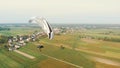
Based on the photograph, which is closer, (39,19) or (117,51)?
(39,19)

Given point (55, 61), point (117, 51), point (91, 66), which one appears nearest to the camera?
point (91, 66)

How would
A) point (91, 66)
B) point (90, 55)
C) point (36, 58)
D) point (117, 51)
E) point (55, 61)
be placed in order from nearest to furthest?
point (91, 66) < point (55, 61) < point (36, 58) < point (90, 55) < point (117, 51)

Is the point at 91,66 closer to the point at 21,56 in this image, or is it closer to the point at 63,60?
the point at 63,60

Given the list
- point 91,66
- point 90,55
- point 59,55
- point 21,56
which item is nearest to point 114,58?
point 90,55

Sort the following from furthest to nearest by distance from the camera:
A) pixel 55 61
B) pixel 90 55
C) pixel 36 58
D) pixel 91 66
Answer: pixel 90 55
pixel 36 58
pixel 55 61
pixel 91 66

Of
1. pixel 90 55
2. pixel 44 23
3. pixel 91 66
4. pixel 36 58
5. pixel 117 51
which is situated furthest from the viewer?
pixel 117 51

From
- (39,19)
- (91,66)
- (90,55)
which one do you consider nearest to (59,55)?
(90,55)

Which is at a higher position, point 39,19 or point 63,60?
point 39,19

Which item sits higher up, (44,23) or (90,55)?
(44,23)

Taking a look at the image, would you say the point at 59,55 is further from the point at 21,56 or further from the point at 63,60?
the point at 21,56
